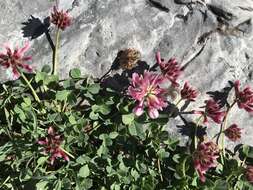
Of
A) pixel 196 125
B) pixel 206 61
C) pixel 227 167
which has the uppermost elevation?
pixel 206 61

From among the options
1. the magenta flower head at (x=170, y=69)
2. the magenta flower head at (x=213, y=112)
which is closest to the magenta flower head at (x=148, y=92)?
the magenta flower head at (x=170, y=69)

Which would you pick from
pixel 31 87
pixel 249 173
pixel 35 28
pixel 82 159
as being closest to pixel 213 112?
pixel 249 173

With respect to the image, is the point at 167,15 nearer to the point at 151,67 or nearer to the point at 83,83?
the point at 151,67

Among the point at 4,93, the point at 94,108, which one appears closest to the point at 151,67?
the point at 94,108

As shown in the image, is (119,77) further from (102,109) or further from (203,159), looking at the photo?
(203,159)

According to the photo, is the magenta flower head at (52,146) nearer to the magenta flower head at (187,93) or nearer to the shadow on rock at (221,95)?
the magenta flower head at (187,93)
